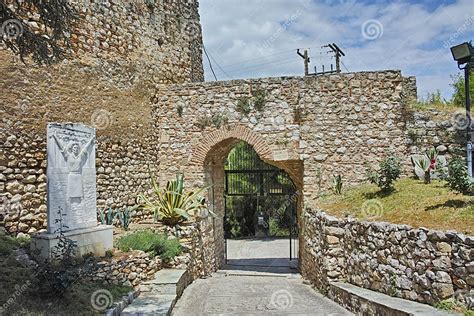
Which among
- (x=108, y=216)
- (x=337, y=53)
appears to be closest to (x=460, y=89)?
(x=337, y=53)

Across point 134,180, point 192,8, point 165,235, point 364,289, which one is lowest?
point 364,289

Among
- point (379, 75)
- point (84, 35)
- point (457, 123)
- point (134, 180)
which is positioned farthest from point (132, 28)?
point (457, 123)

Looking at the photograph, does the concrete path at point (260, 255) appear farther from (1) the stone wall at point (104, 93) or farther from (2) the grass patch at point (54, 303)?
(2) the grass patch at point (54, 303)

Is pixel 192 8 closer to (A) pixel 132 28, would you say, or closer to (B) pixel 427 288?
(A) pixel 132 28

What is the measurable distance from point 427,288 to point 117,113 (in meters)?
7.43

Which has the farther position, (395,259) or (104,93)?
(104,93)

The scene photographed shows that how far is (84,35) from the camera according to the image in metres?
9.30

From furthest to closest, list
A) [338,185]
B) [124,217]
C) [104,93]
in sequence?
[338,185] < [104,93] < [124,217]

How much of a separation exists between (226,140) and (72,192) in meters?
4.84

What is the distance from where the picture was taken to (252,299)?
24.4 ft

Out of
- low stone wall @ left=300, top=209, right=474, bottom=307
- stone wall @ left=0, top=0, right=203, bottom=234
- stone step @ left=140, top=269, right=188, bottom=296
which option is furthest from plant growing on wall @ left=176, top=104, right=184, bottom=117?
stone step @ left=140, top=269, right=188, bottom=296

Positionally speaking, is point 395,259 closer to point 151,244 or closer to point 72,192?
point 151,244

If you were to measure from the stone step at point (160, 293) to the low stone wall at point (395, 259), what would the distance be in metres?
2.60

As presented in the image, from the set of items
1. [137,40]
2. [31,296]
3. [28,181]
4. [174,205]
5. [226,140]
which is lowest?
[31,296]
